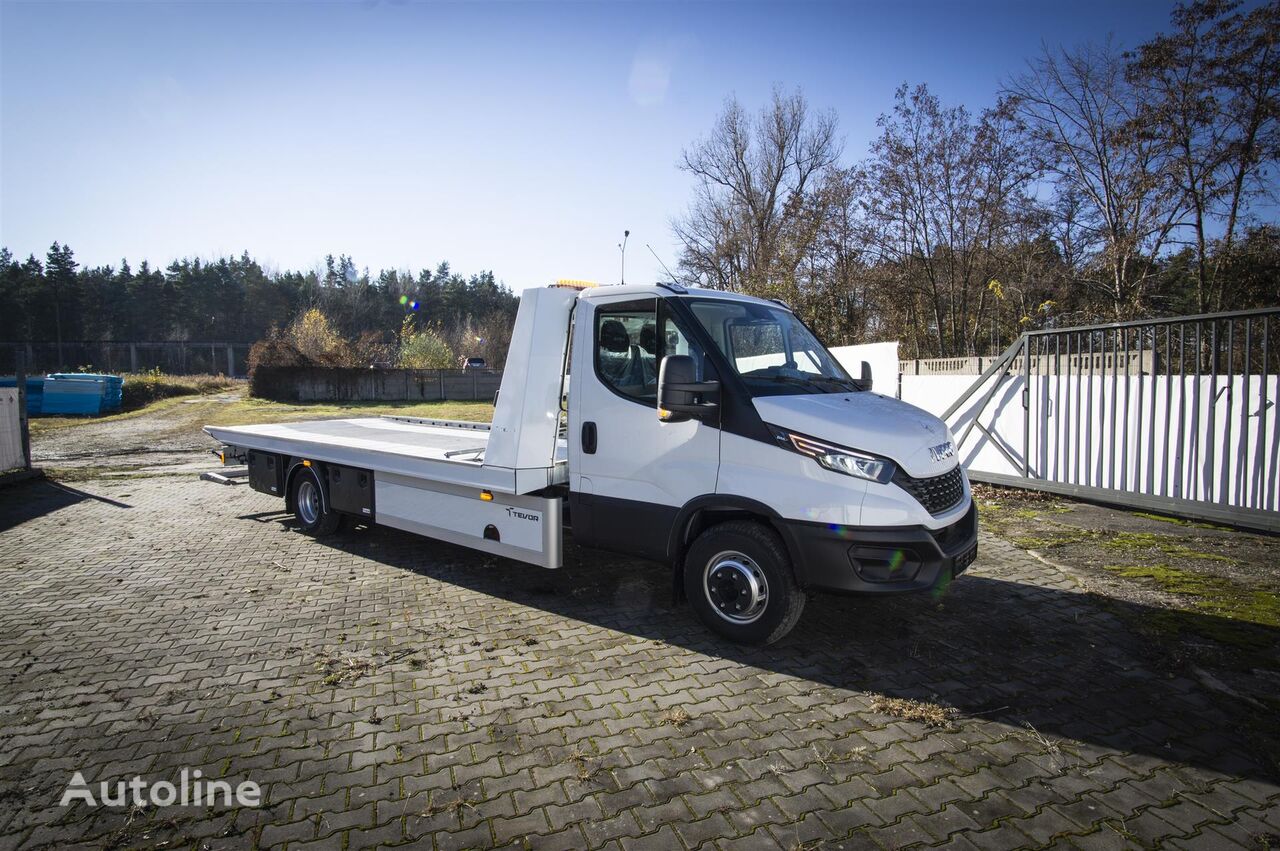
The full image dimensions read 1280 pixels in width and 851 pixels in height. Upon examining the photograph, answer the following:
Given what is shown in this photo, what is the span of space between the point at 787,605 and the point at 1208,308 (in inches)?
861

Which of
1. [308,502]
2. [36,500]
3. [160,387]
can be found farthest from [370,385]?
[308,502]

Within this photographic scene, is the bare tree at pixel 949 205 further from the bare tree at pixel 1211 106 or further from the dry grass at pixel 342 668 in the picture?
the dry grass at pixel 342 668

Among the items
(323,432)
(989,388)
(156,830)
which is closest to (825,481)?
(156,830)

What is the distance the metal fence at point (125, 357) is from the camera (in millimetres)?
54281

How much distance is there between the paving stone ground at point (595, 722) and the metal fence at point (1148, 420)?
3.28 meters

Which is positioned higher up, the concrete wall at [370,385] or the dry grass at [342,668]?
the concrete wall at [370,385]

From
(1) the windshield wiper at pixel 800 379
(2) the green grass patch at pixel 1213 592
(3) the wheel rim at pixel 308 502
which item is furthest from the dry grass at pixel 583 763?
(3) the wheel rim at pixel 308 502

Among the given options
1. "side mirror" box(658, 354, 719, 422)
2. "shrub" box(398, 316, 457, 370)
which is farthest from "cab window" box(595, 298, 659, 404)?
"shrub" box(398, 316, 457, 370)

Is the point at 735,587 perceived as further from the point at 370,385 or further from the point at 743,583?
the point at 370,385

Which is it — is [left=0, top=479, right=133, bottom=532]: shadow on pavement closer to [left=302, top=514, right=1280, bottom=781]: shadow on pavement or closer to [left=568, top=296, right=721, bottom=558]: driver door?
[left=302, top=514, right=1280, bottom=781]: shadow on pavement

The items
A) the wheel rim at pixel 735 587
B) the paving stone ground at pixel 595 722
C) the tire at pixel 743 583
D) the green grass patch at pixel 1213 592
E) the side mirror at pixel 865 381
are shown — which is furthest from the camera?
the side mirror at pixel 865 381

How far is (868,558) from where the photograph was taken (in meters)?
3.94

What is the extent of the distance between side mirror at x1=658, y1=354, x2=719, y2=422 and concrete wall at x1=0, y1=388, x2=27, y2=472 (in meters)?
13.3

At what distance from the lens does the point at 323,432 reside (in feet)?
27.2
